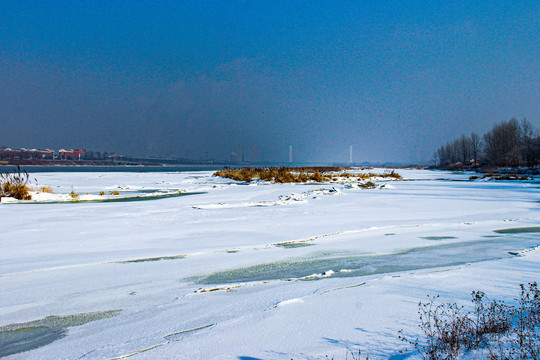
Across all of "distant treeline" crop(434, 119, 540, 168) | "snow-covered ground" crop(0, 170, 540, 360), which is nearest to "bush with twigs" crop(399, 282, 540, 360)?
"snow-covered ground" crop(0, 170, 540, 360)

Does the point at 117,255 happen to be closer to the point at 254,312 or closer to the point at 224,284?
the point at 224,284

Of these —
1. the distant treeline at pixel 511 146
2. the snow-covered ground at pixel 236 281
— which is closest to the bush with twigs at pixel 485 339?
the snow-covered ground at pixel 236 281

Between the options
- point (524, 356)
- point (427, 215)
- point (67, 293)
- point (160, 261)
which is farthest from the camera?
point (427, 215)

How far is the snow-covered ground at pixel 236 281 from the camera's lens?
2652mm

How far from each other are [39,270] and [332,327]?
159 inches

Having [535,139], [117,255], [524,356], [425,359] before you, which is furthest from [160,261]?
[535,139]

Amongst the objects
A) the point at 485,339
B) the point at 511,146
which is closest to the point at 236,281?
the point at 485,339

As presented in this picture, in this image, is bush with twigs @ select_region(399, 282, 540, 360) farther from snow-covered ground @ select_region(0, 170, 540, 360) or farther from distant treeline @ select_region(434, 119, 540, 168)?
distant treeline @ select_region(434, 119, 540, 168)

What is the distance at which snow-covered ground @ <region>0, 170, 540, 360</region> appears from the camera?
265 centimetres

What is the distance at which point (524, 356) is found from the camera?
84.3 inches

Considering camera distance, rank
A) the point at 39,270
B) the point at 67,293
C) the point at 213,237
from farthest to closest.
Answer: the point at 213,237, the point at 39,270, the point at 67,293

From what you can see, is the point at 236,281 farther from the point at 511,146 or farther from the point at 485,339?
the point at 511,146

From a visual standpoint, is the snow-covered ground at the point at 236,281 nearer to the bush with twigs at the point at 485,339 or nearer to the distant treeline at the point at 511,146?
the bush with twigs at the point at 485,339

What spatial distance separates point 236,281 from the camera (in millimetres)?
4309
